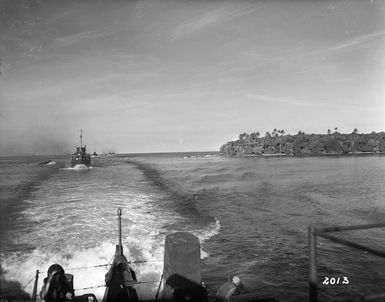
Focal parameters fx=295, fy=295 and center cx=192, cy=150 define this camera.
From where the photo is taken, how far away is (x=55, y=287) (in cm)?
656

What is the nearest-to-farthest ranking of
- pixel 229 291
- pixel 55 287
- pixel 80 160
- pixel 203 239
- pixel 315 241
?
pixel 315 241
pixel 229 291
pixel 55 287
pixel 203 239
pixel 80 160

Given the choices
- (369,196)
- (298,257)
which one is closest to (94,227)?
(298,257)

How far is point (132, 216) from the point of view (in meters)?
22.3

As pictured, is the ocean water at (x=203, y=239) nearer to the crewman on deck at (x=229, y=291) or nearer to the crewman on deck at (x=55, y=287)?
the crewman on deck at (x=55, y=287)

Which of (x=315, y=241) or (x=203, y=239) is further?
(x=203, y=239)

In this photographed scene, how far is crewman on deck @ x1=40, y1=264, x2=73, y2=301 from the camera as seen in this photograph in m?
6.45

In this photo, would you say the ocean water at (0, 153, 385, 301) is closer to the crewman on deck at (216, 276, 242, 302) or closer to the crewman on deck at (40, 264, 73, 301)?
the crewman on deck at (40, 264, 73, 301)

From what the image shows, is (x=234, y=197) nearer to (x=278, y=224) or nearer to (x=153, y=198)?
(x=153, y=198)

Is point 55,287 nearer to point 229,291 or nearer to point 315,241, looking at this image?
point 229,291

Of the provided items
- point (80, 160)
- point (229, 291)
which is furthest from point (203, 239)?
point (80, 160)

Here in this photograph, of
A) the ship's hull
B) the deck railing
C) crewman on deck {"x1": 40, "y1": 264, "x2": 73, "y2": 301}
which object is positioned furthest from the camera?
the ship's hull

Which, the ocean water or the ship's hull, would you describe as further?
the ship's hull

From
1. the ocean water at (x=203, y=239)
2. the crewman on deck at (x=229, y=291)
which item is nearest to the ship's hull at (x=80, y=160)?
the ocean water at (x=203, y=239)

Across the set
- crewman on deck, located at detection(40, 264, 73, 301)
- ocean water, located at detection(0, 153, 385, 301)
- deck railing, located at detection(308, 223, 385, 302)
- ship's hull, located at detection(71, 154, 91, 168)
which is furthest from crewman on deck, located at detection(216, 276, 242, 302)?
ship's hull, located at detection(71, 154, 91, 168)
